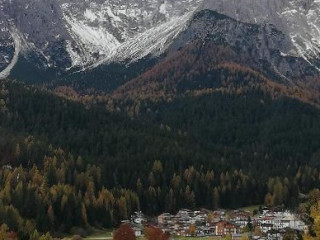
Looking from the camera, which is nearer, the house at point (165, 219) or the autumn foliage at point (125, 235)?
the autumn foliage at point (125, 235)

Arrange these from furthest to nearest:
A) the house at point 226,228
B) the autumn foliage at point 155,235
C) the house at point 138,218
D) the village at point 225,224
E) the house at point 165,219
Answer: the house at point 138,218 < the house at point 165,219 < the house at point 226,228 < the village at point 225,224 < the autumn foliage at point 155,235

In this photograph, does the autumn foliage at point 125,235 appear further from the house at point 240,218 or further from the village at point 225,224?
the house at point 240,218

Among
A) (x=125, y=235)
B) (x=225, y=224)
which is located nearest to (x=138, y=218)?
(x=225, y=224)

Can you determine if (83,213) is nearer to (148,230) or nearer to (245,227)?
(148,230)

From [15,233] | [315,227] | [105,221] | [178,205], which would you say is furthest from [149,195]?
[315,227]

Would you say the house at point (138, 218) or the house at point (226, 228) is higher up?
the house at point (226, 228)

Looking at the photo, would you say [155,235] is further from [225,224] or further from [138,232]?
[225,224]

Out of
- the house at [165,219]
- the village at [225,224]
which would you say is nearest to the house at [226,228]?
the village at [225,224]

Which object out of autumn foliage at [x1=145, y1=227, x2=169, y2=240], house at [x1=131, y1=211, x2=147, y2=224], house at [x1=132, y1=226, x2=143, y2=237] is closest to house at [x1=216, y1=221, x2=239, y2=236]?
house at [x1=132, y1=226, x2=143, y2=237]
